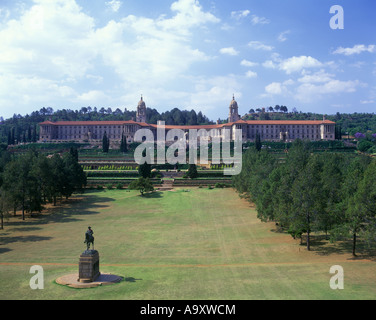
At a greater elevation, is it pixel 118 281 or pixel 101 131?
pixel 101 131

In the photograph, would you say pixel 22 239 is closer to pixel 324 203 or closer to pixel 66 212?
pixel 66 212

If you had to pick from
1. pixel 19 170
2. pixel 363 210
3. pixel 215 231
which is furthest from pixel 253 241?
pixel 19 170

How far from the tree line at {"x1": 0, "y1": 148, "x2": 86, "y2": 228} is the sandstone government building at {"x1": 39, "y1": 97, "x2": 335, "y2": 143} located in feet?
259

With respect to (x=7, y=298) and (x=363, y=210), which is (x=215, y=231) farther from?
(x=7, y=298)

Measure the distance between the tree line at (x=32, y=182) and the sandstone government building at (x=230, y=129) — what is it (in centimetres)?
7895

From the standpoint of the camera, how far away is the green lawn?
1655 centimetres

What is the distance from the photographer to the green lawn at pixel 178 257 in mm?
16552

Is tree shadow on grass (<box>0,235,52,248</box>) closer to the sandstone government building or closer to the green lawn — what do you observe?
the green lawn

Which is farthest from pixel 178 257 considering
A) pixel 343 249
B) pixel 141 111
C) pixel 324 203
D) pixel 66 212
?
pixel 141 111

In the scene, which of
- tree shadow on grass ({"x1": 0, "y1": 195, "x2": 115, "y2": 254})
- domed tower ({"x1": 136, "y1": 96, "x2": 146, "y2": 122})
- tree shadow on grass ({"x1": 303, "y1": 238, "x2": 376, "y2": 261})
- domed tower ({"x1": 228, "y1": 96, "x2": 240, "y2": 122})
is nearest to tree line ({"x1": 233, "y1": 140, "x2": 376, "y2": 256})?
tree shadow on grass ({"x1": 303, "y1": 238, "x2": 376, "y2": 261})

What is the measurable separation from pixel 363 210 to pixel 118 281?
15037 mm

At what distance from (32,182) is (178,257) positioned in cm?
2261

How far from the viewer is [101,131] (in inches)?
5374

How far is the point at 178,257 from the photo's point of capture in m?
23.9
